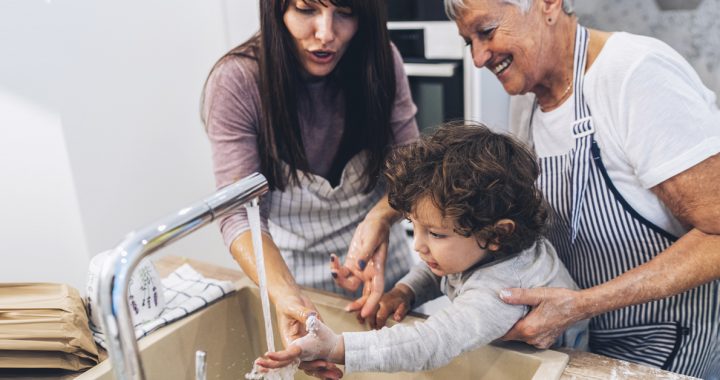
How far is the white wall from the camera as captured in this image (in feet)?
5.55

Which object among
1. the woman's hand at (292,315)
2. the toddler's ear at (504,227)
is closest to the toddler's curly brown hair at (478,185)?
the toddler's ear at (504,227)

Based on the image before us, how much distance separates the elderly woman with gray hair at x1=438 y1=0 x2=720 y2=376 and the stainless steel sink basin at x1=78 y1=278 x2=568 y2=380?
0.13 ft

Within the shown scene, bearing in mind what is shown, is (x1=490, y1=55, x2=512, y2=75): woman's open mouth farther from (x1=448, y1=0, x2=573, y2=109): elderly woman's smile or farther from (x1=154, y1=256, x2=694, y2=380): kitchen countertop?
(x1=154, y1=256, x2=694, y2=380): kitchen countertop

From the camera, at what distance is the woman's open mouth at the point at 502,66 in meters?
1.02

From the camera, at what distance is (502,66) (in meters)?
1.03

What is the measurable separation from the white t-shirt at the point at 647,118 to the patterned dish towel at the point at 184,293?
26.8 inches

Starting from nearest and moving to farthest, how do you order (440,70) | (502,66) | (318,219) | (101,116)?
(502,66) → (318,219) → (101,116) → (440,70)

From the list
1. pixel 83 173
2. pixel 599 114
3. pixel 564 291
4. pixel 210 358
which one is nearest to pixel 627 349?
pixel 564 291

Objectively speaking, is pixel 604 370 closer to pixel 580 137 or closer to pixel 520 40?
pixel 580 137

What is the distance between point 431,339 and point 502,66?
0.49 metres

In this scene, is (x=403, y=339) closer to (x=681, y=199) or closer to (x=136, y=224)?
(x=681, y=199)

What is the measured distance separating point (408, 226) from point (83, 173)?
1.17 meters

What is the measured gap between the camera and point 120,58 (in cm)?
196

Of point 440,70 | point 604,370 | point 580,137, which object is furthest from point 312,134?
point 440,70
